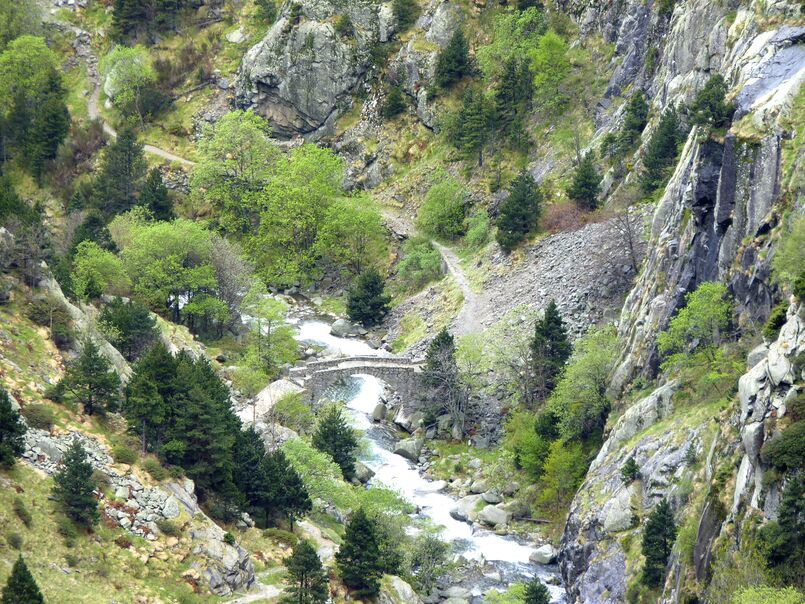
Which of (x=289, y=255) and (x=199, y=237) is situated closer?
(x=199, y=237)

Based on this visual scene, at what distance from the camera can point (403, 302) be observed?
420 feet

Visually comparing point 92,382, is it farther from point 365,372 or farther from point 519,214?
point 519,214

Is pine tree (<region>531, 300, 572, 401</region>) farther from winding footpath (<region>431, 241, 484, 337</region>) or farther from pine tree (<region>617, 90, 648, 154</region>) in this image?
pine tree (<region>617, 90, 648, 154</region>)

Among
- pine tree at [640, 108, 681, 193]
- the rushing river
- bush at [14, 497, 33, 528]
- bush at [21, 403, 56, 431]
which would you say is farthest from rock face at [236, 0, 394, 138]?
bush at [14, 497, 33, 528]

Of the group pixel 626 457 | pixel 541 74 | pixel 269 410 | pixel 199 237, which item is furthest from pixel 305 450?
pixel 541 74

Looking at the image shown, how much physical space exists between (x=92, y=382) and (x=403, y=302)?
53.2 metres

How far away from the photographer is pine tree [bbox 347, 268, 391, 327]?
126188 millimetres

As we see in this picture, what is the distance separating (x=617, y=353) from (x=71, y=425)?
4063cm

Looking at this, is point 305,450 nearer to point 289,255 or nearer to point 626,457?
point 626,457

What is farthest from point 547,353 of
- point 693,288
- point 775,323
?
point 775,323

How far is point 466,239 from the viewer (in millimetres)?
129875

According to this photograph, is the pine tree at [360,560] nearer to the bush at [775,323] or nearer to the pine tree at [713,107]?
the bush at [775,323]

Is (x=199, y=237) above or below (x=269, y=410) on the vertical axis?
above

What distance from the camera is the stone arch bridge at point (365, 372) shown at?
110 metres
